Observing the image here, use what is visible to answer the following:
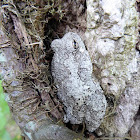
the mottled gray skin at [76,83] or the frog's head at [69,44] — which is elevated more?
the frog's head at [69,44]

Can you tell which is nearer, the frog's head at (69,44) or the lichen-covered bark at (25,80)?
the lichen-covered bark at (25,80)

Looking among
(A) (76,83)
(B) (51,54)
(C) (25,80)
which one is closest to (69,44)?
(B) (51,54)

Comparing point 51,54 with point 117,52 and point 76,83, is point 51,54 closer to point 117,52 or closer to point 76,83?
point 76,83

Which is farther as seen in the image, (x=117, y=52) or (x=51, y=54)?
(x=51, y=54)

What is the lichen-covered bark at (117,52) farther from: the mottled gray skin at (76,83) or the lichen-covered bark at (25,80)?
the lichen-covered bark at (25,80)

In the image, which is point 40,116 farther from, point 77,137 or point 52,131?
point 77,137

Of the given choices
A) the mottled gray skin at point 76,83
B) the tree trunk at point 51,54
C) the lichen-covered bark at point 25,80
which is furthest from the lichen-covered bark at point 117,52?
the lichen-covered bark at point 25,80
